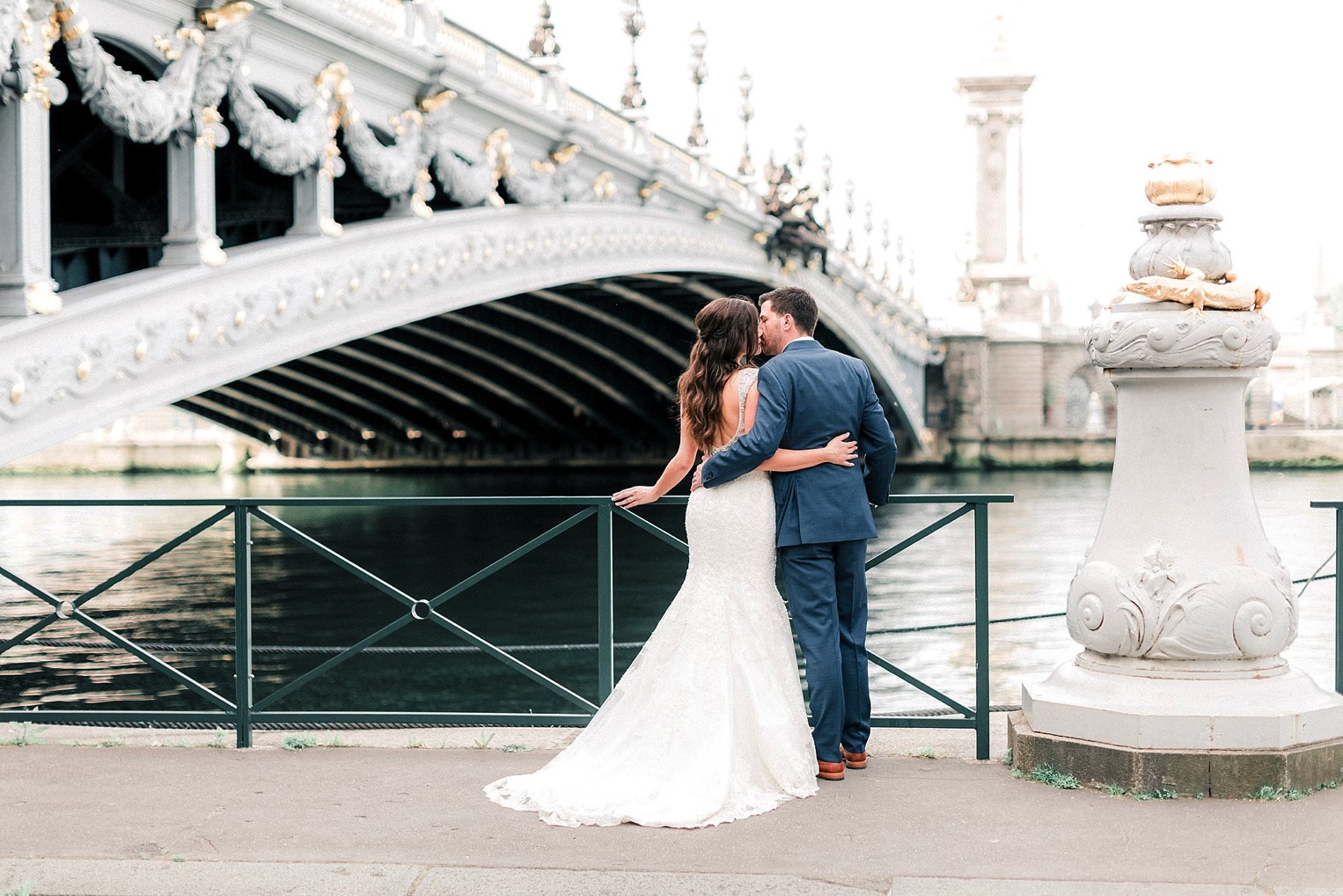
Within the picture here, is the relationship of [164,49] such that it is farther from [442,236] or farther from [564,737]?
[564,737]

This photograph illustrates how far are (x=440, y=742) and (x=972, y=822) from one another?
1.96 m

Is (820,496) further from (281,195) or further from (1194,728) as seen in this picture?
(281,195)

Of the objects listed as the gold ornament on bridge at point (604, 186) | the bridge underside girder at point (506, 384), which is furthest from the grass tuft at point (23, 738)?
the bridge underside girder at point (506, 384)

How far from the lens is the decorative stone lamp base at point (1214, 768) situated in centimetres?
450

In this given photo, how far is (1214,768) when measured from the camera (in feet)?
14.8

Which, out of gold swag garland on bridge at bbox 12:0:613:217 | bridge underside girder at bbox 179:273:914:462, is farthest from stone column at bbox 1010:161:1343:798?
bridge underside girder at bbox 179:273:914:462

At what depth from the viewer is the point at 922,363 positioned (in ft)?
177

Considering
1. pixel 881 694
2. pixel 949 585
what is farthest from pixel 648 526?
pixel 949 585

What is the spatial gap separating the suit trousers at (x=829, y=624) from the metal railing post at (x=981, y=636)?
1.51 feet

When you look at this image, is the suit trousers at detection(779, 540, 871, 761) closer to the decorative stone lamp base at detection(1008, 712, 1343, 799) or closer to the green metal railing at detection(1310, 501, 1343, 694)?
the decorative stone lamp base at detection(1008, 712, 1343, 799)

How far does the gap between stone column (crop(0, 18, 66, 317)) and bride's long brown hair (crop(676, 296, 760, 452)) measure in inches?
283

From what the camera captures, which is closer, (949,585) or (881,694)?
(881,694)

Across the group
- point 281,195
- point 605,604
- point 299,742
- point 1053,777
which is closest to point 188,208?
point 281,195

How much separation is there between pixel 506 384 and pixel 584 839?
35.9m
